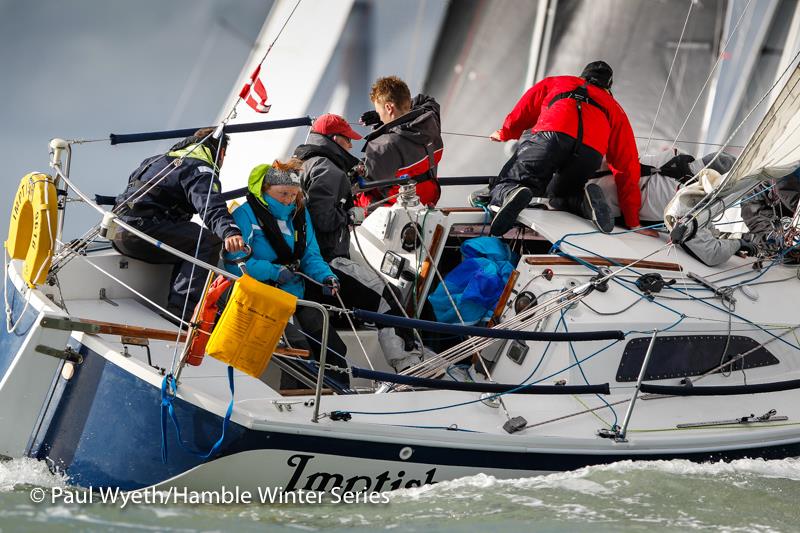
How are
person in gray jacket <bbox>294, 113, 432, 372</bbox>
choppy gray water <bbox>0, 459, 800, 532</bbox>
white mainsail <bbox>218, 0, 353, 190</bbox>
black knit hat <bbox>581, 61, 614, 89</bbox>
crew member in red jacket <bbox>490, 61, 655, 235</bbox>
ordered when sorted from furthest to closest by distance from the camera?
1. white mainsail <bbox>218, 0, 353, 190</bbox>
2. black knit hat <bbox>581, 61, 614, 89</bbox>
3. crew member in red jacket <bbox>490, 61, 655, 235</bbox>
4. person in gray jacket <bbox>294, 113, 432, 372</bbox>
5. choppy gray water <bbox>0, 459, 800, 532</bbox>

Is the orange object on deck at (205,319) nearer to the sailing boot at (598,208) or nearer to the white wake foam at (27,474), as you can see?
the white wake foam at (27,474)

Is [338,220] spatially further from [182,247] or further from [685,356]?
[685,356]

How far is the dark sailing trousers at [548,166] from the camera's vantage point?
18.6 ft

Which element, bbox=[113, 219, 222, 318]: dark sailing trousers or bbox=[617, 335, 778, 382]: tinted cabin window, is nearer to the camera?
bbox=[113, 219, 222, 318]: dark sailing trousers

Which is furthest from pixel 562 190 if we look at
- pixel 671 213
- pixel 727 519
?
pixel 727 519

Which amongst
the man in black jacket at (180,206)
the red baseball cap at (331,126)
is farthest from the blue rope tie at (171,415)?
the red baseball cap at (331,126)

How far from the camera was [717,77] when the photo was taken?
8984 mm

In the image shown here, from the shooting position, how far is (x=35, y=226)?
13.9 feet

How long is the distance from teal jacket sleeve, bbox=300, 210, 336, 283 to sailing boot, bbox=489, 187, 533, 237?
0.96m

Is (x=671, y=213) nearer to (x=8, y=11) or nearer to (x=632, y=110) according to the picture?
(x=632, y=110)

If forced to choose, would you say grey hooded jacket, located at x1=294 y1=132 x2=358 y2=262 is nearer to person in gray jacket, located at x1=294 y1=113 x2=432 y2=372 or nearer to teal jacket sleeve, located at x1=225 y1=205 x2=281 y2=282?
person in gray jacket, located at x1=294 y1=113 x2=432 y2=372

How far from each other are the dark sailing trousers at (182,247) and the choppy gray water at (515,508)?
1.03 meters

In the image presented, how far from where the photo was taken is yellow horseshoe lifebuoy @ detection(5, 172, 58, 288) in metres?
4.22

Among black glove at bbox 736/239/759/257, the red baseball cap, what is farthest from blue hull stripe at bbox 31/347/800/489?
black glove at bbox 736/239/759/257
